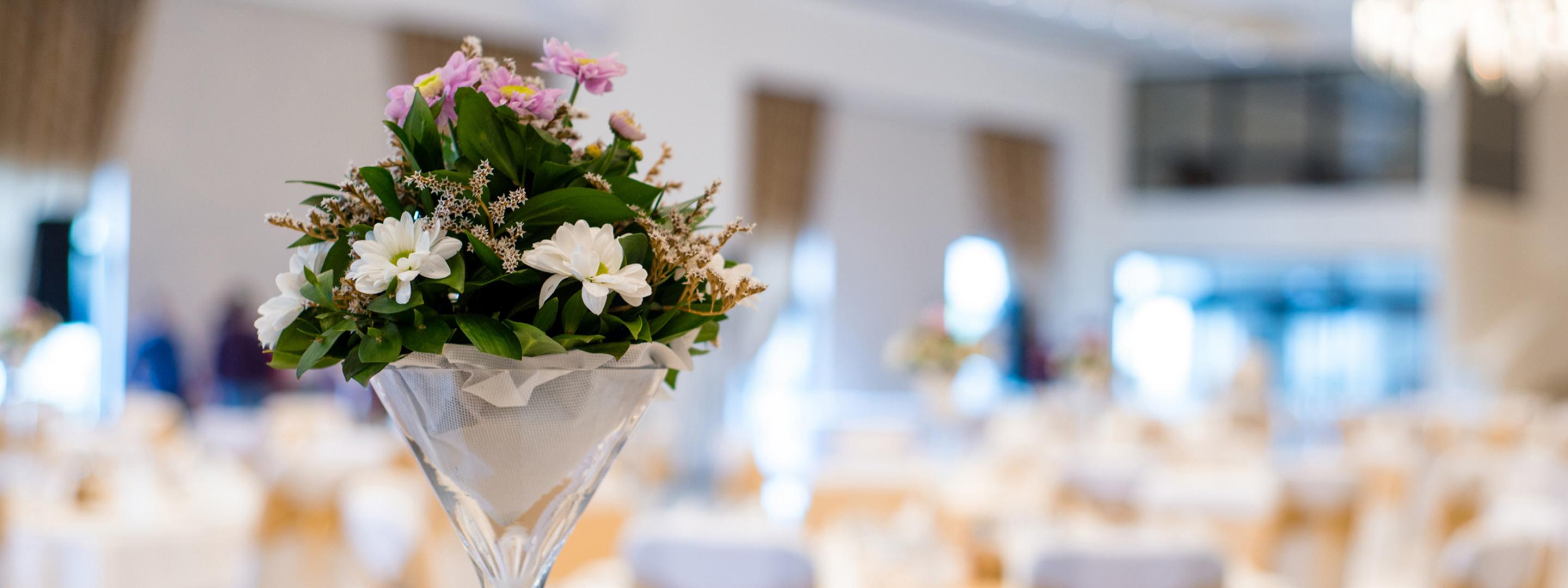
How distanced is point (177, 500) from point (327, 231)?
3279 mm

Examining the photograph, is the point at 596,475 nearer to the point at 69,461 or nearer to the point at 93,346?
the point at 69,461

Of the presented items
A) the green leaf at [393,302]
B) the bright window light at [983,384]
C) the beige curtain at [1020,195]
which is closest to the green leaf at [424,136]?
the green leaf at [393,302]

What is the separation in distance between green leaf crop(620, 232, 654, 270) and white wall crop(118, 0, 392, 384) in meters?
9.13

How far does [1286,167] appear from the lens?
1560 cm

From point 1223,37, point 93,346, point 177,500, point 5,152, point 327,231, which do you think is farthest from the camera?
point 1223,37

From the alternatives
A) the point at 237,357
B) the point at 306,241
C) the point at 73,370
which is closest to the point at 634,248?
the point at 306,241

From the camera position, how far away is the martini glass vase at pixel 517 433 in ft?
3.10

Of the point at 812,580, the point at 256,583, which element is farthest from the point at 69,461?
the point at 812,580

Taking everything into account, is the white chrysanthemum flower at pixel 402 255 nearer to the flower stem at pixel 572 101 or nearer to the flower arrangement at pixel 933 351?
the flower stem at pixel 572 101

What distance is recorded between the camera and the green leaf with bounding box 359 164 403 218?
96 cm

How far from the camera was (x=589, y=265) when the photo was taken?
35.6 inches

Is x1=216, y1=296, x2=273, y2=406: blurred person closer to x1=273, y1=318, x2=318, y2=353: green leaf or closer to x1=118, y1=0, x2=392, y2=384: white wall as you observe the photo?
x1=118, y1=0, x2=392, y2=384: white wall

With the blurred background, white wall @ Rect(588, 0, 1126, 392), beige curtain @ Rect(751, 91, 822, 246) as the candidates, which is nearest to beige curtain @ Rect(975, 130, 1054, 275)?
the blurred background

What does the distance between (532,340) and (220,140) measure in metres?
10.1
